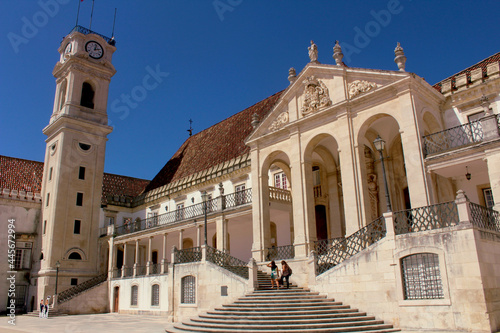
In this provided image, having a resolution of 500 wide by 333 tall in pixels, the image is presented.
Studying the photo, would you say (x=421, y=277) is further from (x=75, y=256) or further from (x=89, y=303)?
(x=75, y=256)

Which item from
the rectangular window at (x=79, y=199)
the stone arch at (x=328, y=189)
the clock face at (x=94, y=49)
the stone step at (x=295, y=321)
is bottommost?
the stone step at (x=295, y=321)

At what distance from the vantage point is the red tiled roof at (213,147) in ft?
99.1

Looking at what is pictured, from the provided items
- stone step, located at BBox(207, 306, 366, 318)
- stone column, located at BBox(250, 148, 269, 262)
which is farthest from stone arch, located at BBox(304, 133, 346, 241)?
stone step, located at BBox(207, 306, 366, 318)

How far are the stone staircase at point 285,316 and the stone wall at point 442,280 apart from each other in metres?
0.53

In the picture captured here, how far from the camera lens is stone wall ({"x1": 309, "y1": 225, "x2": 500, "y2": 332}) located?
35.5 ft

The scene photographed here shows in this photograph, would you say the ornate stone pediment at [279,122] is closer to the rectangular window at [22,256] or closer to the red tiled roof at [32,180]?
the red tiled roof at [32,180]

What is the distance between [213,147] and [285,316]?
21.9 metres

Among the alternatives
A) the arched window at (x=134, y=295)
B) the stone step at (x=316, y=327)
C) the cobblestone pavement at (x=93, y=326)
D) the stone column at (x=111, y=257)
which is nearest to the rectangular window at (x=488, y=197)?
the stone step at (x=316, y=327)

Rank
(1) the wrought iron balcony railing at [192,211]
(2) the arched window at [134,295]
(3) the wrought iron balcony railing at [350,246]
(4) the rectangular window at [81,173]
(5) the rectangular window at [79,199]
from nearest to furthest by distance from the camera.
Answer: (3) the wrought iron balcony railing at [350,246], (1) the wrought iron balcony railing at [192,211], (2) the arched window at [134,295], (5) the rectangular window at [79,199], (4) the rectangular window at [81,173]

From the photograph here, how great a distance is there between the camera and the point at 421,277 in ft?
39.2

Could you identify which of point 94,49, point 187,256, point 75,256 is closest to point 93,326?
point 187,256

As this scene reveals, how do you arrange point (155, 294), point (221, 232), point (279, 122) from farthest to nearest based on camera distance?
point (155, 294)
point (221, 232)
point (279, 122)

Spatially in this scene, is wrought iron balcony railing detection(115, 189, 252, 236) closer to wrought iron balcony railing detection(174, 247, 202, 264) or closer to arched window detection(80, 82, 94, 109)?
wrought iron balcony railing detection(174, 247, 202, 264)

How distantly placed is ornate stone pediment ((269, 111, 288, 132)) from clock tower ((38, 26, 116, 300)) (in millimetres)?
19669
